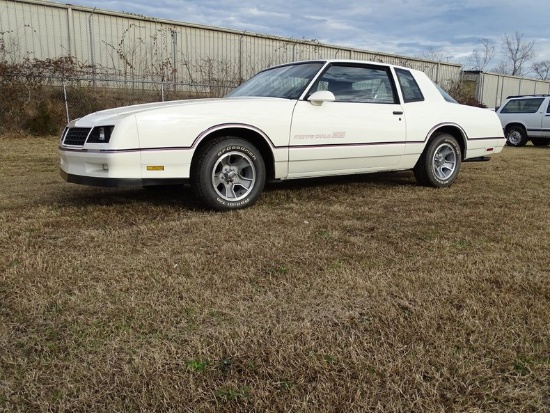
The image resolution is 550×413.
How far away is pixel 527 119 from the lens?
14430mm

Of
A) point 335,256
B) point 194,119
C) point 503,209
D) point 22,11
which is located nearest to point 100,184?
point 194,119

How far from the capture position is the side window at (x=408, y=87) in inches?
226

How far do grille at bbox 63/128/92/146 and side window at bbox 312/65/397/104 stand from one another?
7.61ft

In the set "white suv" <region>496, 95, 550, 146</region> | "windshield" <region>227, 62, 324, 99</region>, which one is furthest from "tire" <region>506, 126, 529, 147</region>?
"windshield" <region>227, 62, 324, 99</region>

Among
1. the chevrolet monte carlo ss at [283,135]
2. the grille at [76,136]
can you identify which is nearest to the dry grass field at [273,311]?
the chevrolet monte carlo ss at [283,135]

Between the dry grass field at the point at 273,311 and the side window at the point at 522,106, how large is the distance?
11.8m

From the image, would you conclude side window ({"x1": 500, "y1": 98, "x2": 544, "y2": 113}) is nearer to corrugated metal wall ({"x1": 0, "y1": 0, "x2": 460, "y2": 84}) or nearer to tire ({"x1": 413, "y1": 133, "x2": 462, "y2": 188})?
corrugated metal wall ({"x1": 0, "y1": 0, "x2": 460, "y2": 84})

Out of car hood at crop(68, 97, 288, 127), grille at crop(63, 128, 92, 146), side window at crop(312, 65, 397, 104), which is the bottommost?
grille at crop(63, 128, 92, 146)

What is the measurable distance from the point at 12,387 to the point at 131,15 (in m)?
16.1

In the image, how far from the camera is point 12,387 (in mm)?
1737

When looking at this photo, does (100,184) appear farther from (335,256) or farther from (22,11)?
(22,11)

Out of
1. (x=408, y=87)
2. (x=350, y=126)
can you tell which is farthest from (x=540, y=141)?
(x=350, y=126)

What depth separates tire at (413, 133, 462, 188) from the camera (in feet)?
19.5

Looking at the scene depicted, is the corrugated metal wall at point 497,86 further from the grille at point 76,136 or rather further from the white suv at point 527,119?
the grille at point 76,136
